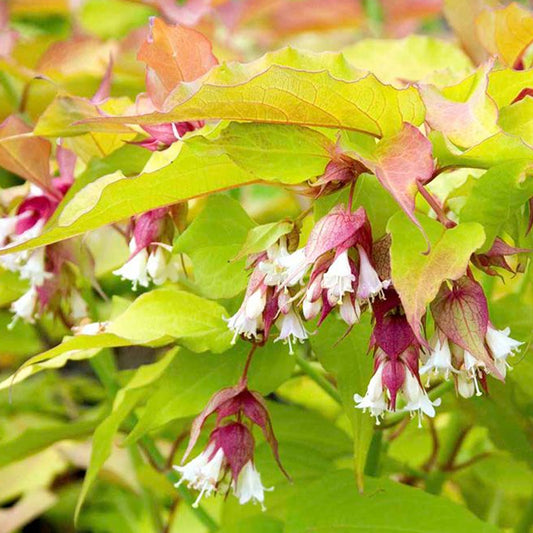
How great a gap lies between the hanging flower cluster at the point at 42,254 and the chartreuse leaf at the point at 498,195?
35cm

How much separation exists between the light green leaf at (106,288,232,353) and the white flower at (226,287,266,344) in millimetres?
68

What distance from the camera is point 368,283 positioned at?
494 millimetres

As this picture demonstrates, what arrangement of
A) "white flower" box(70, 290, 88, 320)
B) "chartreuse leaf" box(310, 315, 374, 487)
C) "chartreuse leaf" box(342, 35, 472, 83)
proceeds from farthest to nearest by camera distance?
"chartreuse leaf" box(342, 35, 472, 83)
"white flower" box(70, 290, 88, 320)
"chartreuse leaf" box(310, 315, 374, 487)

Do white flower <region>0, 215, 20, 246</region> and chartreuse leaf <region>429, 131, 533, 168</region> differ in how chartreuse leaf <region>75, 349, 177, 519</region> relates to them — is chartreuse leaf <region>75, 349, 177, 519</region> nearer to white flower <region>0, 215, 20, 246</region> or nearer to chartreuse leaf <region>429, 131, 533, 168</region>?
white flower <region>0, 215, 20, 246</region>

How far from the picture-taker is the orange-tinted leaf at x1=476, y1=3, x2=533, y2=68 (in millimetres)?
704

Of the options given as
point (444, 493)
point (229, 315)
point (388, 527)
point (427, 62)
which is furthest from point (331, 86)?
point (444, 493)

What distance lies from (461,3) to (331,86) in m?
0.46

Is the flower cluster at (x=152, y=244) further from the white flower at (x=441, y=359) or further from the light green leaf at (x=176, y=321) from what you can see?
the white flower at (x=441, y=359)

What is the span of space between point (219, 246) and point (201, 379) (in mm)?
110

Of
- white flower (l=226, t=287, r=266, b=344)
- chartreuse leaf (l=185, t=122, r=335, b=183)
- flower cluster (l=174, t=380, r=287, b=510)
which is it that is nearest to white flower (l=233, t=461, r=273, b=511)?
flower cluster (l=174, t=380, r=287, b=510)

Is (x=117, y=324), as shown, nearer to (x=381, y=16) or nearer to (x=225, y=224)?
(x=225, y=224)

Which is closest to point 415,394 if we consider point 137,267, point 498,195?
point 498,195

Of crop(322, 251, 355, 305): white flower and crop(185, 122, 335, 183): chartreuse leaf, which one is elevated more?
crop(185, 122, 335, 183): chartreuse leaf

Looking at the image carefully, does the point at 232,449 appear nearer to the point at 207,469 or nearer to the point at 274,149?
the point at 207,469
